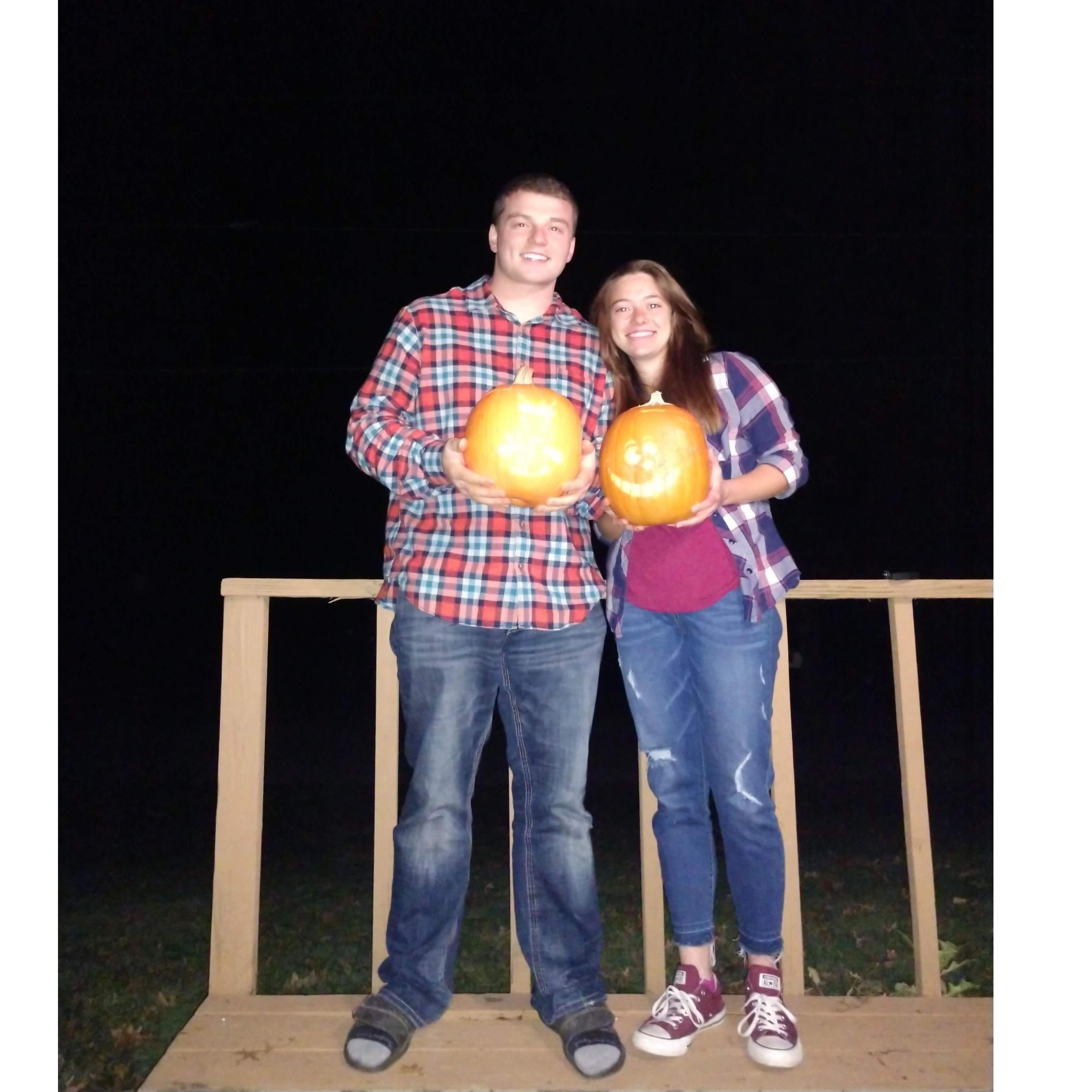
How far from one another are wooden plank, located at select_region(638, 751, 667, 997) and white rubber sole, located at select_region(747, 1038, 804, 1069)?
1.01ft

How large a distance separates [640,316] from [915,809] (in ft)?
4.44

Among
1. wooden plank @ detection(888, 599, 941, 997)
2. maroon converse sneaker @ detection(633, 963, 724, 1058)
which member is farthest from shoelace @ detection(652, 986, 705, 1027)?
wooden plank @ detection(888, 599, 941, 997)

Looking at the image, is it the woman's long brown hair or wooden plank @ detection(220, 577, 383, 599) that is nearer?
the woman's long brown hair

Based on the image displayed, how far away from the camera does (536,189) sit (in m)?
2.09

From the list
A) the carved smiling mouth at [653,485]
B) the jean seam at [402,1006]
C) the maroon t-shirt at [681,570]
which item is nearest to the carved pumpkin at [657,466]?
the carved smiling mouth at [653,485]

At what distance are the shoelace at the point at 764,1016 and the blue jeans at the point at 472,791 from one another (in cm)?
31

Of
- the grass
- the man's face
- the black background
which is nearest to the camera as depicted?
the man's face

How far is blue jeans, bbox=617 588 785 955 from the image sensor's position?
2.01 m

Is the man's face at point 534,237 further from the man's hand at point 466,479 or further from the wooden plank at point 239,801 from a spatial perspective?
the wooden plank at point 239,801

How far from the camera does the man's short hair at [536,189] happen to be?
6.88 ft

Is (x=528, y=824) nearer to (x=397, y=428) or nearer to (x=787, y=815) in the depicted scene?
(x=787, y=815)

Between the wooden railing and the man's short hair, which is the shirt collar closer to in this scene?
the man's short hair
